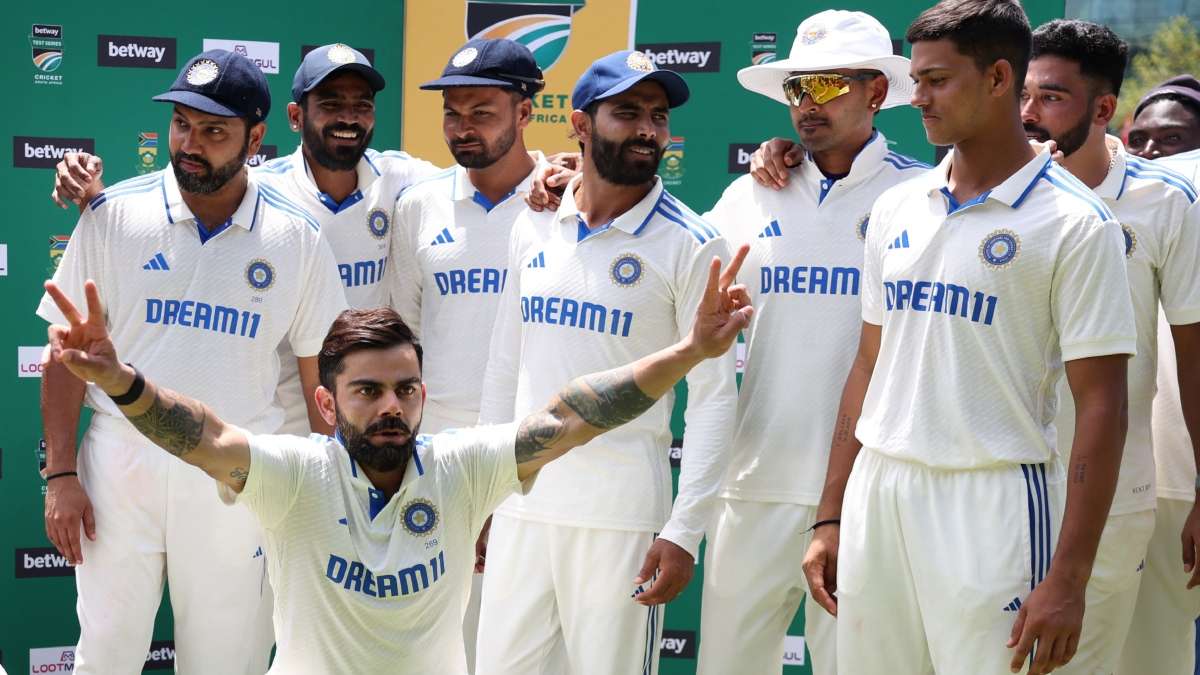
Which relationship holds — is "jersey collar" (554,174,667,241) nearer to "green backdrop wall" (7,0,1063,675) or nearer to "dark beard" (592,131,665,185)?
"dark beard" (592,131,665,185)

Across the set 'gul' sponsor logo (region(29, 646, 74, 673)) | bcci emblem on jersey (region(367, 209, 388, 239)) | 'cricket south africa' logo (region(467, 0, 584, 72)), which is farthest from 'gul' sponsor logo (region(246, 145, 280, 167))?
'gul' sponsor logo (region(29, 646, 74, 673))

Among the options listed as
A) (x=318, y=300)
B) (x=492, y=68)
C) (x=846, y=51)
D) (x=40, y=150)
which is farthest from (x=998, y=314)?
(x=40, y=150)

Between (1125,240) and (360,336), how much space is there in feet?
6.80

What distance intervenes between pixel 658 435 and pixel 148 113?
9.22 ft

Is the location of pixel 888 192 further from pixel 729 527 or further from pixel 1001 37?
pixel 729 527

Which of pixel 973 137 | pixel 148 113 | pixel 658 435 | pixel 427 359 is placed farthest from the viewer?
pixel 148 113

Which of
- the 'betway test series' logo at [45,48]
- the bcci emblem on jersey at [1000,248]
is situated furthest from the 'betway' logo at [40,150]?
the bcci emblem on jersey at [1000,248]

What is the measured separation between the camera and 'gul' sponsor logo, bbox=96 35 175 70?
5637mm

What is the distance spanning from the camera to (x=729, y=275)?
3092 mm

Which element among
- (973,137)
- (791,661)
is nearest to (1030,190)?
(973,137)

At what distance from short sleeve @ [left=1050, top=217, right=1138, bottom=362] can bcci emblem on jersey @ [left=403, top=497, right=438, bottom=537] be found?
4.76 feet

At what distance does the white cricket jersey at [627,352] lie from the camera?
3.91m

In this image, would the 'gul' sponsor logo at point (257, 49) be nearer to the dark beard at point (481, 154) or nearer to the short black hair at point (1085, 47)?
the dark beard at point (481, 154)

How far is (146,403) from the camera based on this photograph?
2932 millimetres
